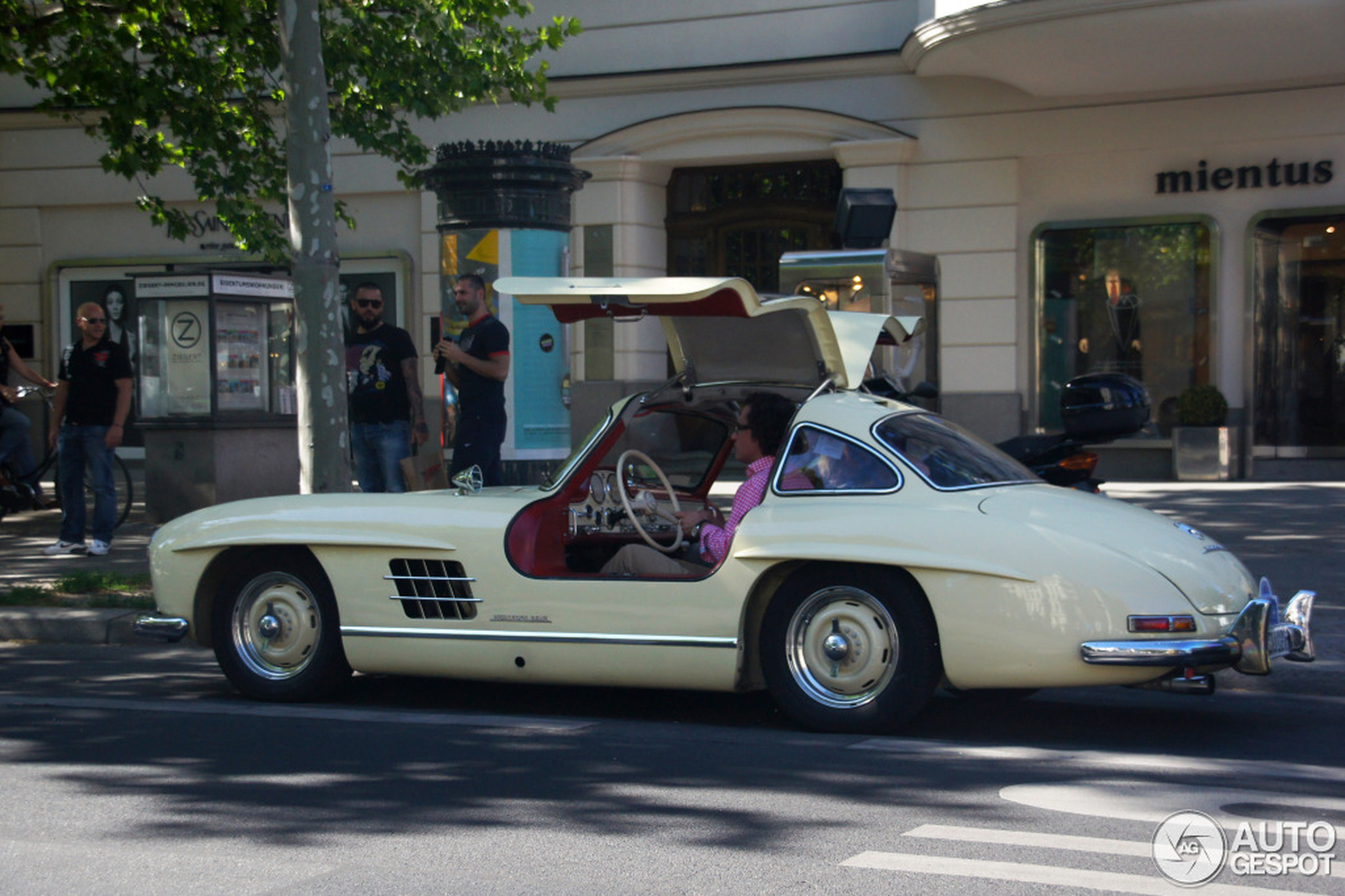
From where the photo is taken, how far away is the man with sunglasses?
10.3m

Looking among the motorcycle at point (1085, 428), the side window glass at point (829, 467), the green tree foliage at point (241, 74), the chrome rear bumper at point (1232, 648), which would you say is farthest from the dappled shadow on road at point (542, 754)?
the green tree foliage at point (241, 74)

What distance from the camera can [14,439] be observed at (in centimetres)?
1241

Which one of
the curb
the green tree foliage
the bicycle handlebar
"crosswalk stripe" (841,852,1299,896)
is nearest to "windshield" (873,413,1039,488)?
"crosswalk stripe" (841,852,1299,896)

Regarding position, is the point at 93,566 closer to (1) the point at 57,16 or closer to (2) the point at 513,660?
(1) the point at 57,16

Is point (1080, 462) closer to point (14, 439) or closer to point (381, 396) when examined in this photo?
point (381, 396)

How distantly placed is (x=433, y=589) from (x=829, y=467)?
1.70 metres

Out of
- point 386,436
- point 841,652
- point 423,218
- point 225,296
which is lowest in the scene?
point 841,652

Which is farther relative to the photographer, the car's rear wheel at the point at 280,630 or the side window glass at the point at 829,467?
the car's rear wheel at the point at 280,630

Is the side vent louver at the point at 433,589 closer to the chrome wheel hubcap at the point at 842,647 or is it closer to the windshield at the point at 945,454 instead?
the chrome wheel hubcap at the point at 842,647

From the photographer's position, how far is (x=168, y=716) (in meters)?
6.11

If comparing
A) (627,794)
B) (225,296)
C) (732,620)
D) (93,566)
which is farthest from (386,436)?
(627,794)

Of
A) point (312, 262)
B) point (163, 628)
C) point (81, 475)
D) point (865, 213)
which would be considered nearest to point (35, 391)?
point (81, 475)

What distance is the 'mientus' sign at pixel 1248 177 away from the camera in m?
15.4

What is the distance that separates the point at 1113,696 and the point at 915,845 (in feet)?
8.78
